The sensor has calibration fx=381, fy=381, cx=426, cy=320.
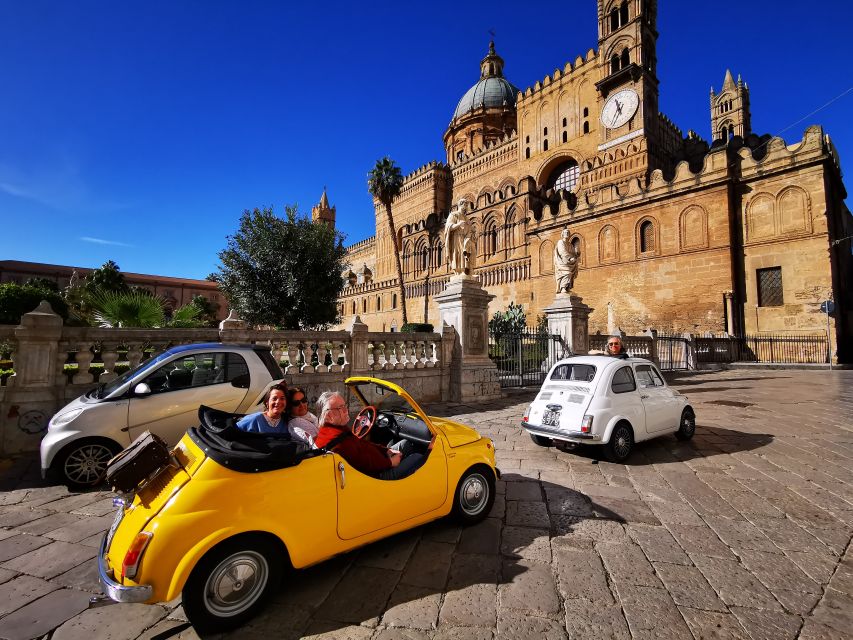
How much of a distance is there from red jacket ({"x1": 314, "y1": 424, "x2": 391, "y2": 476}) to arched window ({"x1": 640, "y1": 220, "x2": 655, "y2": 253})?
2681 cm

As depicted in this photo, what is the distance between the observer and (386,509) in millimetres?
2715

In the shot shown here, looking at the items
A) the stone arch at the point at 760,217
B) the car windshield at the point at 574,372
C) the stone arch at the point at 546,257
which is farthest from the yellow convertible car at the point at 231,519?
the stone arch at the point at 546,257

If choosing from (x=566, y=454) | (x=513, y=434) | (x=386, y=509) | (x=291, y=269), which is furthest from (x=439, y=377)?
(x=291, y=269)

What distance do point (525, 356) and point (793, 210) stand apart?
62.7ft

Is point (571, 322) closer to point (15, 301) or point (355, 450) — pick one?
point (355, 450)

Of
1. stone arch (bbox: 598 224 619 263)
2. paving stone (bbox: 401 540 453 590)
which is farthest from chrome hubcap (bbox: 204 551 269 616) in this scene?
stone arch (bbox: 598 224 619 263)

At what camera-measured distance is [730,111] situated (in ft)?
141

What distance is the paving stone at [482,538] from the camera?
2930mm

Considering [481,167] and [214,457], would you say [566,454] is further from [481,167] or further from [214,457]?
[481,167]

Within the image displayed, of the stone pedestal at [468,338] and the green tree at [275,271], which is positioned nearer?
the stone pedestal at [468,338]

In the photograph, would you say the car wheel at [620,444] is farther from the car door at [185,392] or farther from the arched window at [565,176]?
the arched window at [565,176]

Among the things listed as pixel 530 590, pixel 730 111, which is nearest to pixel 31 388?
pixel 530 590

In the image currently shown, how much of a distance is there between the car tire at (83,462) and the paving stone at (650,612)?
5.04 meters

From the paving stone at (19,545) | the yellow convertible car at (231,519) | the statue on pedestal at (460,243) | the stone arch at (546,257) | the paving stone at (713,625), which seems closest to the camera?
the yellow convertible car at (231,519)
